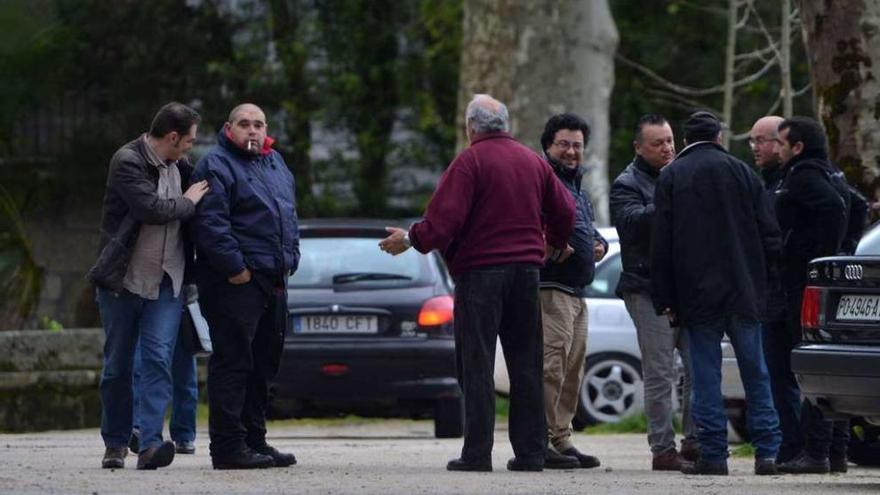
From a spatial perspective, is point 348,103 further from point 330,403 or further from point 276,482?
point 276,482

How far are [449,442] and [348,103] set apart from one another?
14012 millimetres

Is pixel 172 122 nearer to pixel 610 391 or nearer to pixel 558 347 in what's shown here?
pixel 558 347

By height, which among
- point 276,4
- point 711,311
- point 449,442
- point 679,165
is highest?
point 276,4

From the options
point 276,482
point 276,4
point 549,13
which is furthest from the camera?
point 276,4

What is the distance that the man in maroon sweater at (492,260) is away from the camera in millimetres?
11578

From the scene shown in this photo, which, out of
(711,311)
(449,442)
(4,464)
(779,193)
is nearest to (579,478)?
(711,311)

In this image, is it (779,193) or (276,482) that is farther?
(779,193)

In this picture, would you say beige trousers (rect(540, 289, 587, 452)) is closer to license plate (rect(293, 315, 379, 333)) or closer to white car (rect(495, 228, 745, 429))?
license plate (rect(293, 315, 379, 333))

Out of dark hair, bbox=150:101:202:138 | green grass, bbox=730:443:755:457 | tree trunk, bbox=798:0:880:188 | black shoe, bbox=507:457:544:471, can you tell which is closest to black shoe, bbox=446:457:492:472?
black shoe, bbox=507:457:544:471

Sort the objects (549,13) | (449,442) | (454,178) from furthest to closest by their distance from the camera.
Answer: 1. (549,13)
2. (449,442)
3. (454,178)

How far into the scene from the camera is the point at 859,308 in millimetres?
11125

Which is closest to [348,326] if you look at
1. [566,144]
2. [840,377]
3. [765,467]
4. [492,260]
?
[566,144]

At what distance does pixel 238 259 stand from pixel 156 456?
3.47ft

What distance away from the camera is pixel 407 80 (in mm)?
29906
